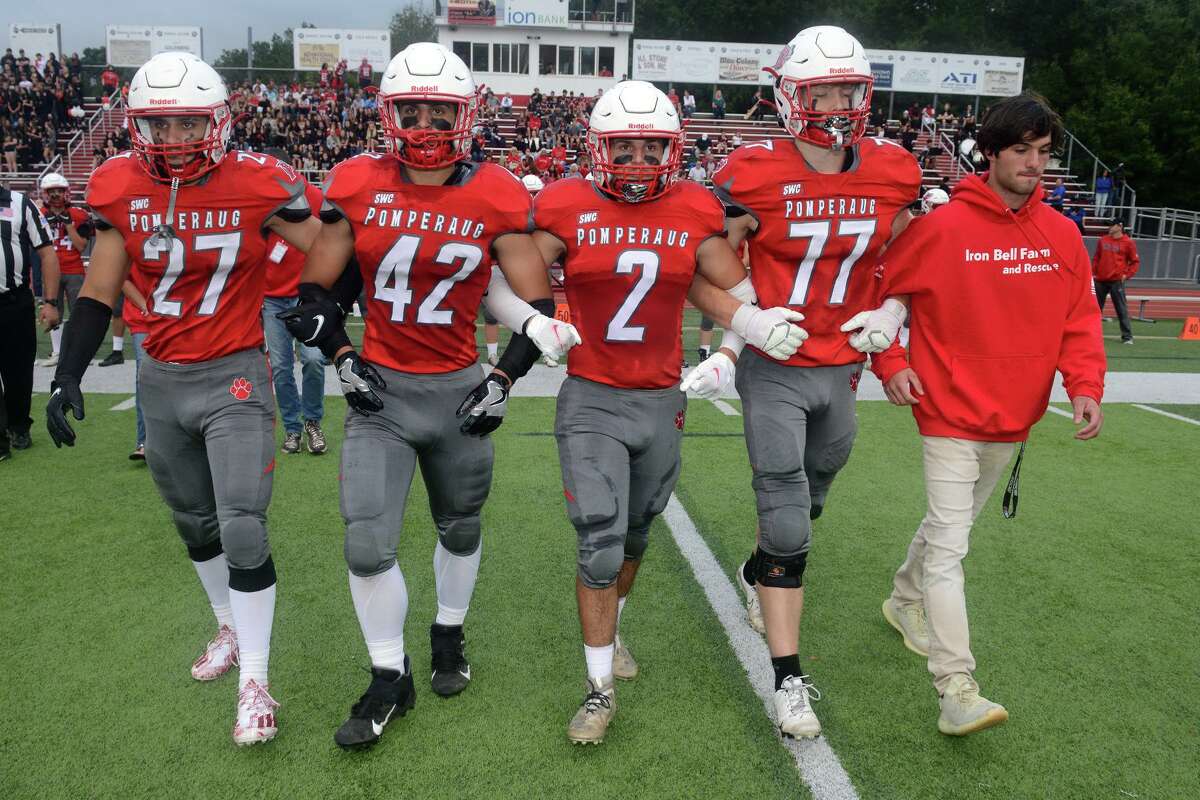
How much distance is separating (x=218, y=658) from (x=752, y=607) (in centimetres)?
217

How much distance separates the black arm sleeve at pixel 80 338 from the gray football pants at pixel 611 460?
1644 mm

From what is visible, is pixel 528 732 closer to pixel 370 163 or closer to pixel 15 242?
pixel 370 163

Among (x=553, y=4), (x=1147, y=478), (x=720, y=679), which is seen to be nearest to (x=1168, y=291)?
(x=1147, y=478)

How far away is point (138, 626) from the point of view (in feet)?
12.9

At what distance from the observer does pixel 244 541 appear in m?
3.24

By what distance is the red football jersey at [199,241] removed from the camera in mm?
3223

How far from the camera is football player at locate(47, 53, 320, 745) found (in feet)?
10.5

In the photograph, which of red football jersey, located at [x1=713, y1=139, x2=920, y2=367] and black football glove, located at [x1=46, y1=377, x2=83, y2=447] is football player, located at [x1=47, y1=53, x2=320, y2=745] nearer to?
black football glove, located at [x1=46, y1=377, x2=83, y2=447]

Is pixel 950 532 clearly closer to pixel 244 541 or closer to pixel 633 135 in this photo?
pixel 633 135

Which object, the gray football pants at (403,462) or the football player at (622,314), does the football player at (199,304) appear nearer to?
the gray football pants at (403,462)

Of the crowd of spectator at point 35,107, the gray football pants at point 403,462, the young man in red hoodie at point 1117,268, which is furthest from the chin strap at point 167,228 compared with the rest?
the crowd of spectator at point 35,107

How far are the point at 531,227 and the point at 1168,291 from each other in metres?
21.8

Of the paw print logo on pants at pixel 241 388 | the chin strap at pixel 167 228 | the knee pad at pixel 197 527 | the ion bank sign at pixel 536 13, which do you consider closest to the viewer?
the chin strap at pixel 167 228

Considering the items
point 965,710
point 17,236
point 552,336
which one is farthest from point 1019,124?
point 17,236
